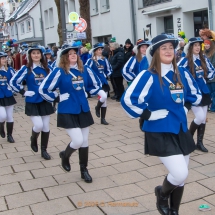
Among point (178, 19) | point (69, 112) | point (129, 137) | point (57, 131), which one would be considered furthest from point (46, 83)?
point (178, 19)

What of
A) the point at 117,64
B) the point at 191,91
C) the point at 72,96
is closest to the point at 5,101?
the point at 72,96

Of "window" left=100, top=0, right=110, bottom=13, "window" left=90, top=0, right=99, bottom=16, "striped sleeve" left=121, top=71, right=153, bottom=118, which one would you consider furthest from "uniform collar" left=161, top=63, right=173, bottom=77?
"window" left=90, top=0, right=99, bottom=16

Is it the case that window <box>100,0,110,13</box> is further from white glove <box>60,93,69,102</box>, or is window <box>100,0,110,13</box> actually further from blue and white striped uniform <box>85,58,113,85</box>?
white glove <box>60,93,69,102</box>

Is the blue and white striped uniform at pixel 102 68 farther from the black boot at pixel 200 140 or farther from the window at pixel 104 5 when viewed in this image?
the window at pixel 104 5

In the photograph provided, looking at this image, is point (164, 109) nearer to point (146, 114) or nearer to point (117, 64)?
point (146, 114)

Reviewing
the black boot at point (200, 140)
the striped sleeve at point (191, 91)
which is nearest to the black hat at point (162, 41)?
the striped sleeve at point (191, 91)

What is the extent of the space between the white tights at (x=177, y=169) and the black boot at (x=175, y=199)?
0.13m

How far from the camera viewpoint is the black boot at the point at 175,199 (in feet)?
12.5

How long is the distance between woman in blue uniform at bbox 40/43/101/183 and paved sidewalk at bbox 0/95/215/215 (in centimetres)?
45

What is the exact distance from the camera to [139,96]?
371 centimetres

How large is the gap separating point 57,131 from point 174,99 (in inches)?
222

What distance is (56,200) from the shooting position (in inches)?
187

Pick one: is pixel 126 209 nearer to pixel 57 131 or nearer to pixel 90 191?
pixel 90 191

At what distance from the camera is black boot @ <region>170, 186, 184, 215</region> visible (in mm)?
3813
